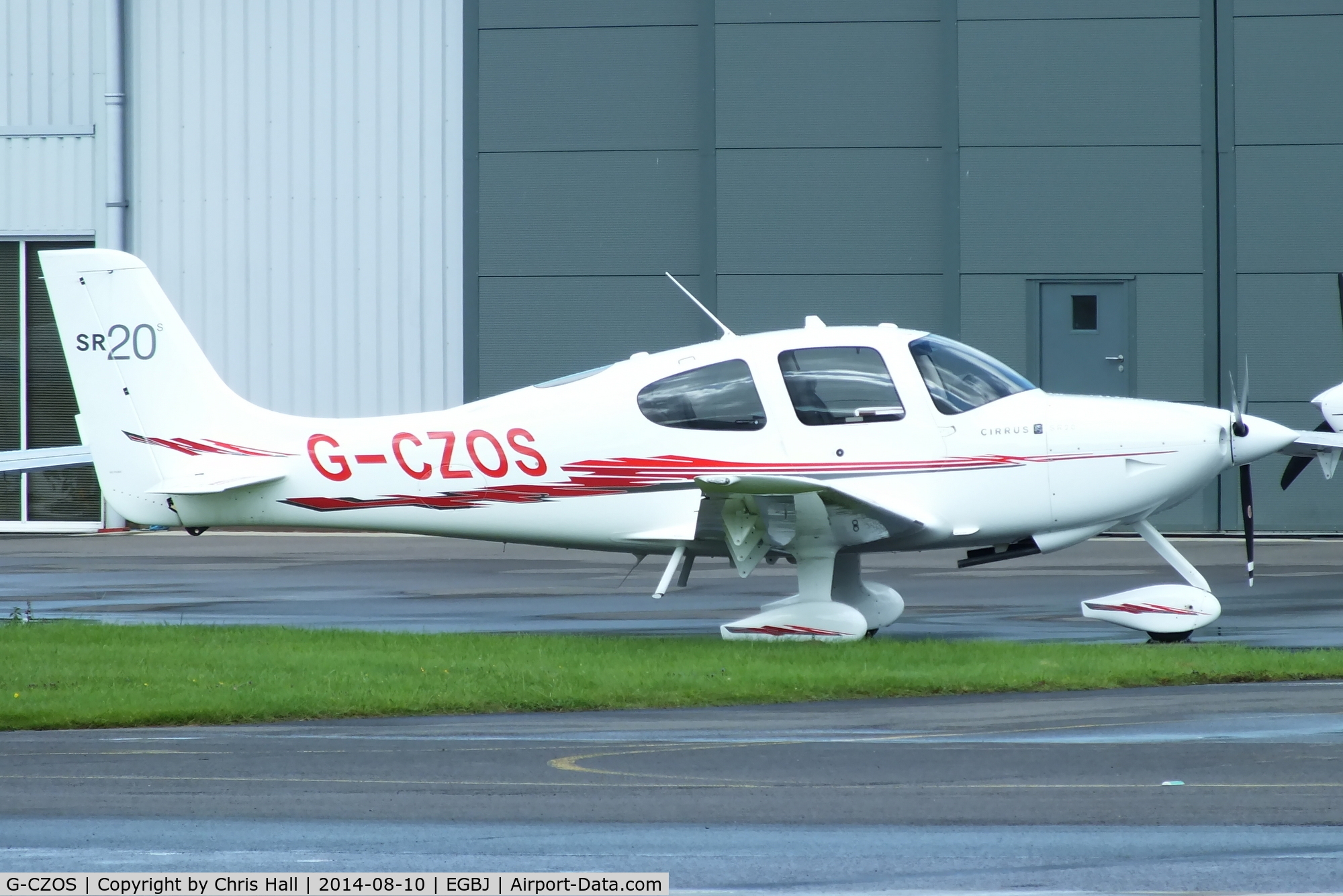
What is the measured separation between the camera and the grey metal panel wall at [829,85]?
2375 centimetres

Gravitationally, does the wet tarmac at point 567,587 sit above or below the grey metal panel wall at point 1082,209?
below

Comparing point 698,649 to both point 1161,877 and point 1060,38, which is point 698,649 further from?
point 1060,38

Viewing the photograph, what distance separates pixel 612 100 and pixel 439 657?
14506 millimetres

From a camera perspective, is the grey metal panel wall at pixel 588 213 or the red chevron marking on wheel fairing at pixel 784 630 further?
the grey metal panel wall at pixel 588 213

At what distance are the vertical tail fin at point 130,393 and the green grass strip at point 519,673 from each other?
56.9 inches

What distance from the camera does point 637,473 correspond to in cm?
1225

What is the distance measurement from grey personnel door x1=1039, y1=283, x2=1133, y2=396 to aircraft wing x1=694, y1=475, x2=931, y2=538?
12.2 meters

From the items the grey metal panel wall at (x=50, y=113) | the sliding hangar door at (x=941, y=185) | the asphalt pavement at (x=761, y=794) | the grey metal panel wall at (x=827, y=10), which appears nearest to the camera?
the asphalt pavement at (x=761, y=794)

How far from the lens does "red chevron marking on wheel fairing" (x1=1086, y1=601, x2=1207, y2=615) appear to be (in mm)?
11820

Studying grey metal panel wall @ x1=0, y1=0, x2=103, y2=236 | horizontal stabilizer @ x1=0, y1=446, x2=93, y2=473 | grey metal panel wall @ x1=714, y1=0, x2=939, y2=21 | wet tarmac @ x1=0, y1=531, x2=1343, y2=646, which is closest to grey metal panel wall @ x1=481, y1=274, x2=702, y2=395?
wet tarmac @ x1=0, y1=531, x2=1343, y2=646

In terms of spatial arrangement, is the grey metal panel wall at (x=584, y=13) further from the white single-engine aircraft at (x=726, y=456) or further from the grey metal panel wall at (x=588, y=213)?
the white single-engine aircraft at (x=726, y=456)

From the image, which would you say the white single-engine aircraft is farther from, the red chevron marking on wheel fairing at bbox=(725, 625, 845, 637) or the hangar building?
the hangar building

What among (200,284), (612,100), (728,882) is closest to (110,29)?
(200,284)
